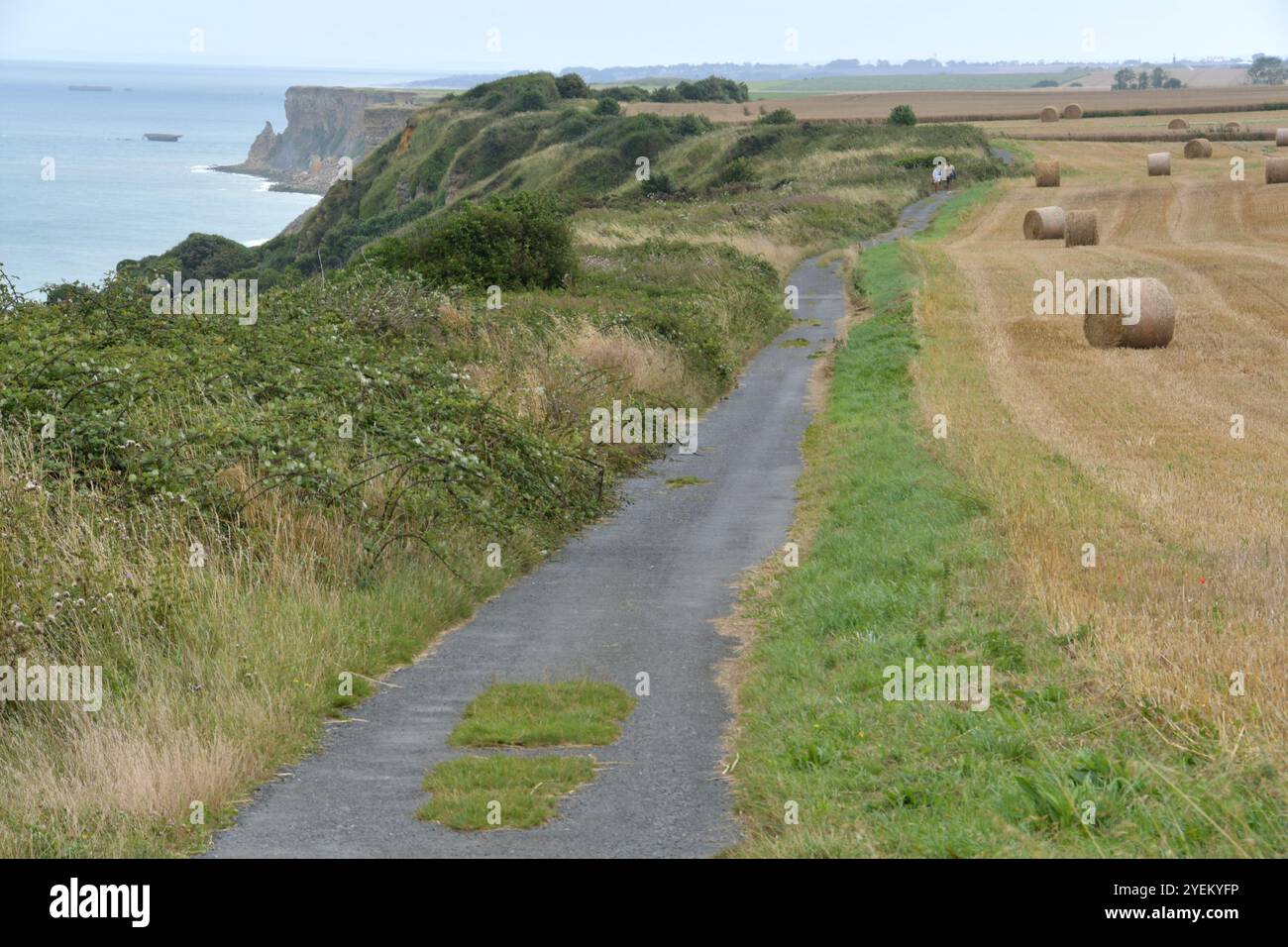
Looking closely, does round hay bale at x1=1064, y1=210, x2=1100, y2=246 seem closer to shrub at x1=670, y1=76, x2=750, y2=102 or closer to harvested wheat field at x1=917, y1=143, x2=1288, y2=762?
harvested wheat field at x1=917, y1=143, x2=1288, y2=762

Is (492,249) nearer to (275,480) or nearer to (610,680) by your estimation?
(275,480)

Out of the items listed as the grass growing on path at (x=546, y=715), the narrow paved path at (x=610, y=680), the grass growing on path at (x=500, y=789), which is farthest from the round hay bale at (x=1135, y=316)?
the grass growing on path at (x=500, y=789)

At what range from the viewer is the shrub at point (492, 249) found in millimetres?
31812

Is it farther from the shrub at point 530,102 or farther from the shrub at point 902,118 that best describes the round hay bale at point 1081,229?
the shrub at point 530,102

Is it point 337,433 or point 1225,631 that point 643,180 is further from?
point 1225,631

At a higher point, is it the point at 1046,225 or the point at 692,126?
the point at 692,126

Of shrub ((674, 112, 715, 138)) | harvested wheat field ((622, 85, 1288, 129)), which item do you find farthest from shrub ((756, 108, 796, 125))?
harvested wheat field ((622, 85, 1288, 129))

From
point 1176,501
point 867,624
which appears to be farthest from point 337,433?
point 1176,501

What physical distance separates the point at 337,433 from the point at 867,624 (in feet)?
22.2

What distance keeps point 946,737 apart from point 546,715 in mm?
2997

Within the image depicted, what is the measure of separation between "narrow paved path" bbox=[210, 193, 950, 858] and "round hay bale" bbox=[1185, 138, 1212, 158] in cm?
6117

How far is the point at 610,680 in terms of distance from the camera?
1096 centimetres

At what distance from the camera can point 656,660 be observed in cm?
1154

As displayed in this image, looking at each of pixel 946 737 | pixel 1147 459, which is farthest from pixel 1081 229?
pixel 946 737
